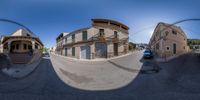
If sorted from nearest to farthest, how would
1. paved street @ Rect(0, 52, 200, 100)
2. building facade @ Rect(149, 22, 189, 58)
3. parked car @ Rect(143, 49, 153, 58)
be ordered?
1. building facade @ Rect(149, 22, 189, 58)
2. parked car @ Rect(143, 49, 153, 58)
3. paved street @ Rect(0, 52, 200, 100)

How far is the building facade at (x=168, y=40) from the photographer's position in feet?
5.41

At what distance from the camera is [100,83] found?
2.06 metres

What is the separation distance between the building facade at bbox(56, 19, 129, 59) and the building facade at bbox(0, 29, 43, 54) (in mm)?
277

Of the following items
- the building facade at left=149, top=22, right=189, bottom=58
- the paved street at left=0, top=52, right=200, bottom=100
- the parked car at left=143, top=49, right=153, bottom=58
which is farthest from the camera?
the paved street at left=0, top=52, right=200, bottom=100

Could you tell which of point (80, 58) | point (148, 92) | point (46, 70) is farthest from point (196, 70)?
point (46, 70)

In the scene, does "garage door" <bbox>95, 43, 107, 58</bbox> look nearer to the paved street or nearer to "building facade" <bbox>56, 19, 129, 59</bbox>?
"building facade" <bbox>56, 19, 129, 59</bbox>

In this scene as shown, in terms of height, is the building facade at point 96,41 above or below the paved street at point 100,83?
above

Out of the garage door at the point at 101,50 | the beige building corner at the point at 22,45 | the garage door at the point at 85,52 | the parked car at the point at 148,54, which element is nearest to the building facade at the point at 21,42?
the beige building corner at the point at 22,45

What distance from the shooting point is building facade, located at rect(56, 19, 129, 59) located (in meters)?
1.56

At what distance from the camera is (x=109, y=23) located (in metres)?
1.68

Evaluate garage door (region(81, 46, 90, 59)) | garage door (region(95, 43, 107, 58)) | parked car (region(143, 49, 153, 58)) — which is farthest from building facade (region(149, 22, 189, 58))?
garage door (region(81, 46, 90, 59))

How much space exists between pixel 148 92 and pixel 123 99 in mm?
501

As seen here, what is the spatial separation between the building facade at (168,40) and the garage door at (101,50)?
501 millimetres

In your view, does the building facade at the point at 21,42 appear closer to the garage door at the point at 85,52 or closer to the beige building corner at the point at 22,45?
the beige building corner at the point at 22,45
